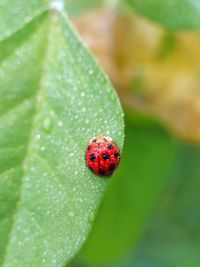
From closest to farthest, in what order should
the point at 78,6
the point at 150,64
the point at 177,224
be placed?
the point at 78,6 < the point at 150,64 < the point at 177,224

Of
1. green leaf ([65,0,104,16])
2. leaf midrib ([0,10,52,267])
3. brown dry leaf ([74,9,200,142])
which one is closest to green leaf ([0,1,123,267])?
leaf midrib ([0,10,52,267])

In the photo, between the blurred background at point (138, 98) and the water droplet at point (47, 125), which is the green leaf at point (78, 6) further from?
the water droplet at point (47, 125)

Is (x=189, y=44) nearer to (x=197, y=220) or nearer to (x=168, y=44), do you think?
(x=168, y=44)

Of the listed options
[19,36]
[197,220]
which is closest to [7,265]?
[19,36]

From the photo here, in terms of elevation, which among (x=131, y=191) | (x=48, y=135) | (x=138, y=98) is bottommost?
(x=131, y=191)

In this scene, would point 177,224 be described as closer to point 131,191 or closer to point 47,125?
point 131,191

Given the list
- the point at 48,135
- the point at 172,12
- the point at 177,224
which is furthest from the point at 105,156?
the point at 177,224
